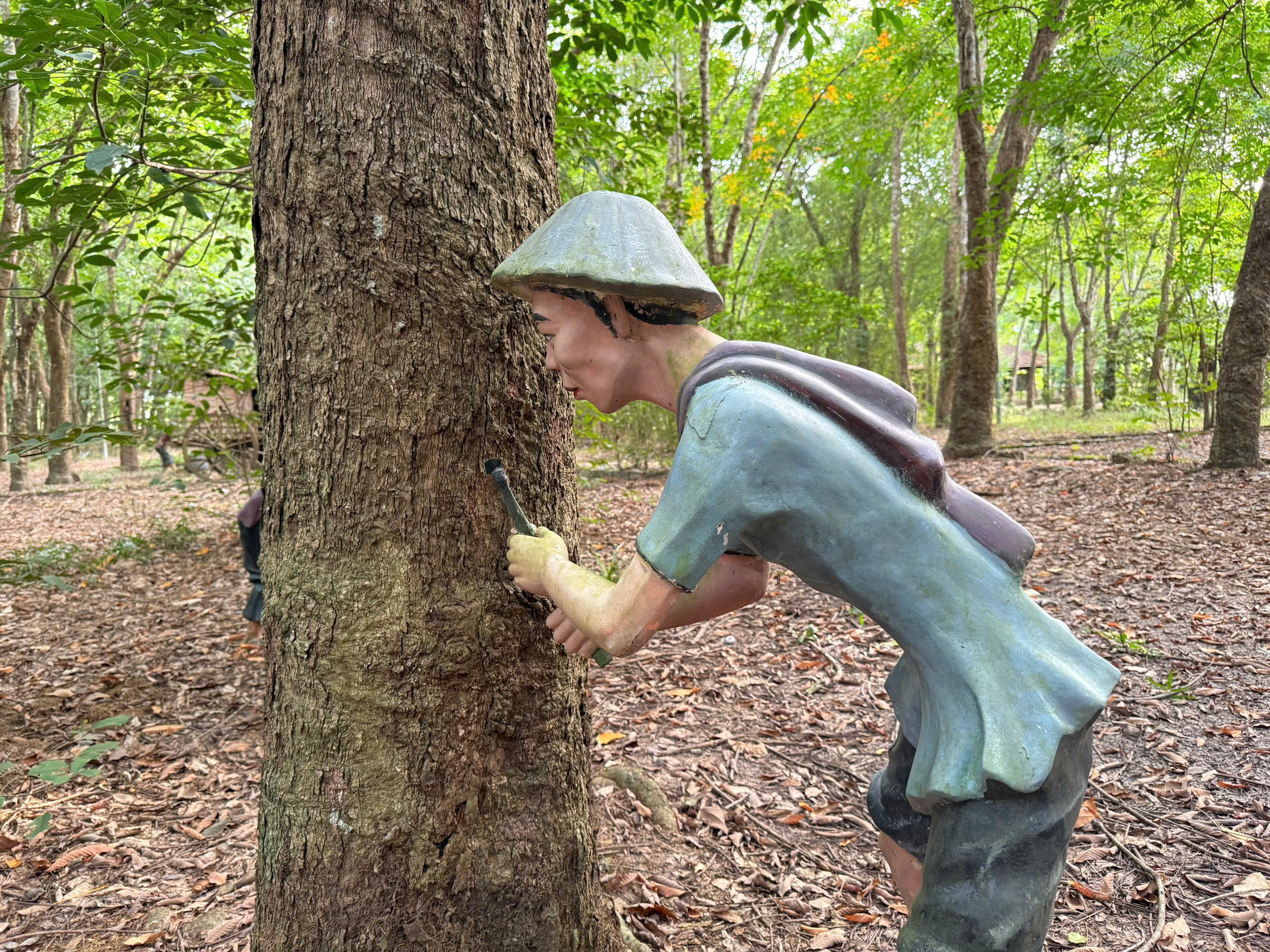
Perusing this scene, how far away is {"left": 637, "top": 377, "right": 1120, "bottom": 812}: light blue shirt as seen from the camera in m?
1.24

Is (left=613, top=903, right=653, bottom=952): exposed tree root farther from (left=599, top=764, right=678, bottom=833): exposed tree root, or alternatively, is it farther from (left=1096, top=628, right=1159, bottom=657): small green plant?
(left=1096, top=628, right=1159, bottom=657): small green plant

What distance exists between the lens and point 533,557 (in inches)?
56.9

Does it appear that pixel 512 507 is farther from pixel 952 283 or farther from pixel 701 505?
pixel 952 283

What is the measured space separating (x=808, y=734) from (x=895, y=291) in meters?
15.5

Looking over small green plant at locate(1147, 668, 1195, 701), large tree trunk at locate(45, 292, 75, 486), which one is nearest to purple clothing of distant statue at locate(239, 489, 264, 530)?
small green plant at locate(1147, 668, 1195, 701)

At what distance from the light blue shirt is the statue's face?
8.4 inches

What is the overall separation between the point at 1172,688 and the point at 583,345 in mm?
3769

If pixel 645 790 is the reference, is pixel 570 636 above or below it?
above

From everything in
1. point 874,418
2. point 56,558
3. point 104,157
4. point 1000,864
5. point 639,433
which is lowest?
point 56,558

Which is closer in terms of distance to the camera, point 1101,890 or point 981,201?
point 1101,890

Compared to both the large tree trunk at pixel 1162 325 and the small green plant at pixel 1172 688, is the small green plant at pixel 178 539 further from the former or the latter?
the large tree trunk at pixel 1162 325

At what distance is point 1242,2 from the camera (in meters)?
6.00

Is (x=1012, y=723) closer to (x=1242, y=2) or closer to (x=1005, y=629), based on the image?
(x=1005, y=629)

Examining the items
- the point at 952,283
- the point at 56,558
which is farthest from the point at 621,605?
the point at 952,283
